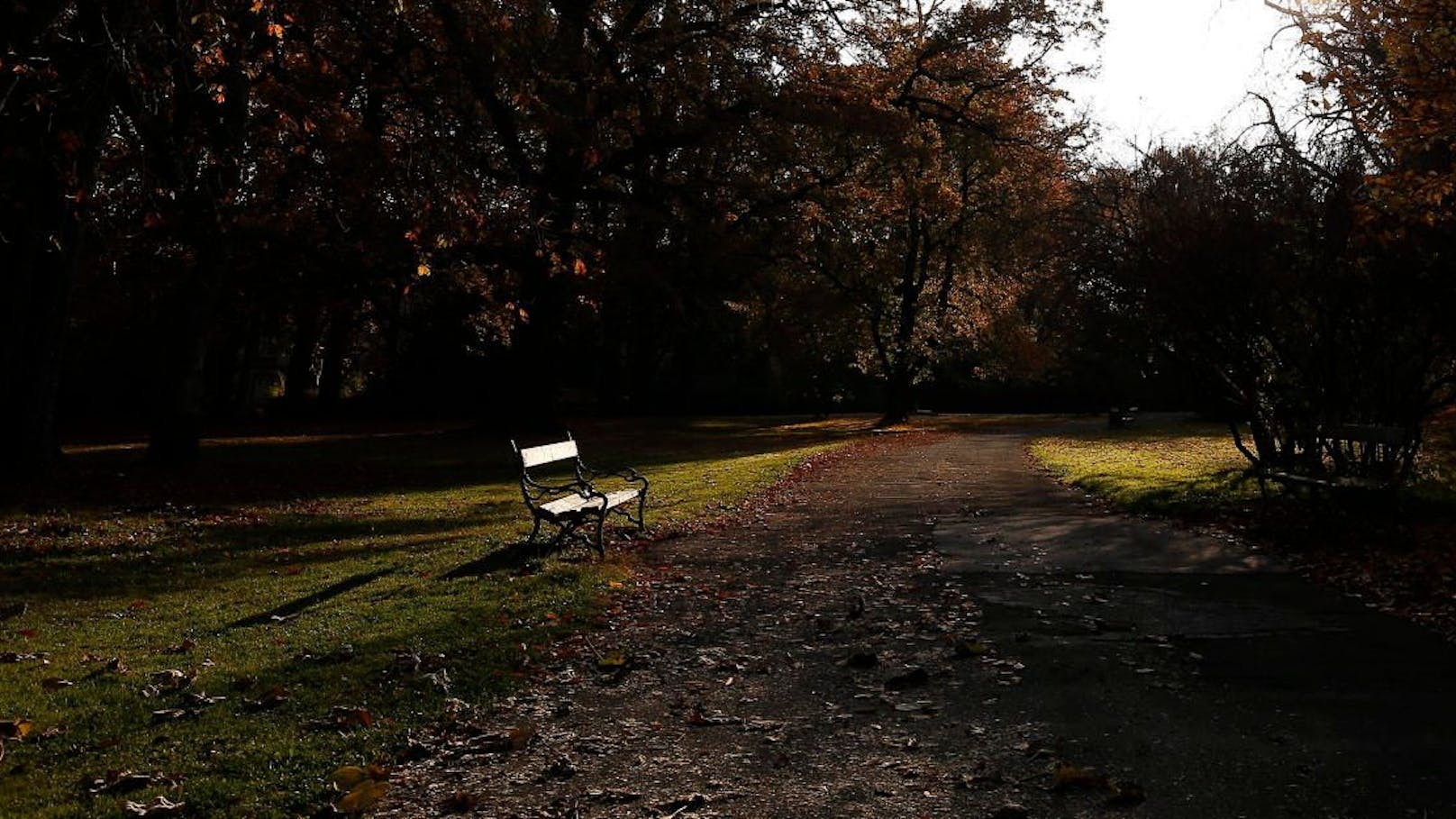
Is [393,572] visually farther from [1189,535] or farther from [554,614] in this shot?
[1189,535]

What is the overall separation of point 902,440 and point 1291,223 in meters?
19.5

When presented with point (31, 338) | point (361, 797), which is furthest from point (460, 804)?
point (31, 338)

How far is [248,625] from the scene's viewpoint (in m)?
7.70

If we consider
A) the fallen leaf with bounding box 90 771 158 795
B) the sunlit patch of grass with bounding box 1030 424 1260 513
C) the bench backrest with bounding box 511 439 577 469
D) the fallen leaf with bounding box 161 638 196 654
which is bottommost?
A: the fallen leaf with bounding box 90 771 158 795

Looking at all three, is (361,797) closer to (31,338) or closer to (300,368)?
(31,338)

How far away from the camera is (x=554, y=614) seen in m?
7.70

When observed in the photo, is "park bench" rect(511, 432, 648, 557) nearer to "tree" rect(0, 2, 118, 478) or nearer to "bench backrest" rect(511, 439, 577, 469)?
"bench backrest" rect(511, 439, 577, 469)

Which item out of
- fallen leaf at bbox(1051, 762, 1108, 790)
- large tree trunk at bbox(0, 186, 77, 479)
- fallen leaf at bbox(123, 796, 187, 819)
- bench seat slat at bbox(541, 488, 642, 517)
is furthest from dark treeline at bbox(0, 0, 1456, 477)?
fallen leaf at bbox(1051, 762, 1108, 790)

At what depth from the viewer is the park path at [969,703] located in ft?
14.2

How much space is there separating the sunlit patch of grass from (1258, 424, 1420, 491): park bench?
3.83 feet

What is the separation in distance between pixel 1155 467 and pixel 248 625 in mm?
16532

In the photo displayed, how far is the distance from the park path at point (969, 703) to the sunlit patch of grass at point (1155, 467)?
4.71m

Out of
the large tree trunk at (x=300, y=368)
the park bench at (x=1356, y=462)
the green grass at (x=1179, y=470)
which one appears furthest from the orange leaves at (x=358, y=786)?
the large tree trunk at (x=300, y=368)

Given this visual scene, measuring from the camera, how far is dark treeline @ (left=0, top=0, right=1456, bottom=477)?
1031 centimetres
